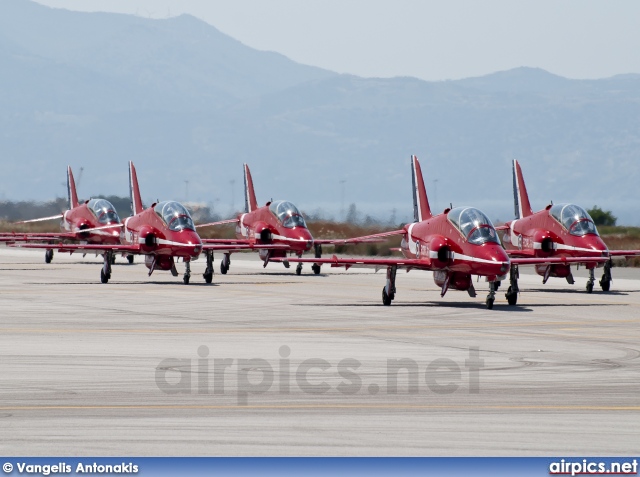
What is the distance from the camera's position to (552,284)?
3906 centimetres

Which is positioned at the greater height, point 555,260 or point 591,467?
point 555,260

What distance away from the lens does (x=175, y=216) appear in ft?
119

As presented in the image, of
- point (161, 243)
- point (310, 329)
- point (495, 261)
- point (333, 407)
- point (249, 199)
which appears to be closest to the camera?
point (333, 407)

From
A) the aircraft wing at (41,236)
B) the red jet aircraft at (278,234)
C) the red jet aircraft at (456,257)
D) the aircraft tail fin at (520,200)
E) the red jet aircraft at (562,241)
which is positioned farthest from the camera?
the aircraft wing at (41,236)

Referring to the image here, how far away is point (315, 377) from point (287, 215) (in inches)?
1103

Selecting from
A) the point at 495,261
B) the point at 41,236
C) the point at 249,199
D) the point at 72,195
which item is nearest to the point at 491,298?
the point at 495,261

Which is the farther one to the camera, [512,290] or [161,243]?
[161,243]

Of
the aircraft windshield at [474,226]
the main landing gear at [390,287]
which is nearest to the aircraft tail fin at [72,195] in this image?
the main landing gear at [390,287]

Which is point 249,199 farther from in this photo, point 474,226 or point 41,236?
point 474,226

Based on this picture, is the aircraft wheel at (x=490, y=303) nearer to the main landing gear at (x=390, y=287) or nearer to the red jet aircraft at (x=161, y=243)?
the main landing gear at (x=390, y=287)

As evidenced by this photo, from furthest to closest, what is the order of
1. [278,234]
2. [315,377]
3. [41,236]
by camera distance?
1. [41,236]
2. [278,234]
3. [315,377]

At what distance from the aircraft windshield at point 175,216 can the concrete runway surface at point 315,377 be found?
6.25 meters

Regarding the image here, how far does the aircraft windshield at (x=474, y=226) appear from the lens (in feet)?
90.2

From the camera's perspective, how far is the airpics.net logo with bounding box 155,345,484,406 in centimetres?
1416
